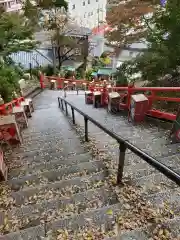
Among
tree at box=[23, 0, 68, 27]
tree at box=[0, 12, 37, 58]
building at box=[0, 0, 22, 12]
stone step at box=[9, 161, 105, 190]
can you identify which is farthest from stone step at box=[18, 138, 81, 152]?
building at box=[0, 0, 22, 12]

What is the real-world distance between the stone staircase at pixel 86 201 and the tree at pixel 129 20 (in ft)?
24.6

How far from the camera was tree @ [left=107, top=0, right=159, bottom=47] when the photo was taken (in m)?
9.24

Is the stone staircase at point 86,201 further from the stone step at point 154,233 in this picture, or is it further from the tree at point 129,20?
the tree at point 129,20

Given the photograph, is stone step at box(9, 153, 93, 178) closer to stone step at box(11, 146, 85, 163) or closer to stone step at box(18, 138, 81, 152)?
stone step at box(11, 146, 85, 163)

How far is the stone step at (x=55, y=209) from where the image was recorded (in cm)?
244

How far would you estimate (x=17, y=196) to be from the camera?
2898mm

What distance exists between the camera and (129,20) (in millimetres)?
9977

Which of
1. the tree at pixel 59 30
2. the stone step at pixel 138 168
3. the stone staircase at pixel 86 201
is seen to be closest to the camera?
the stone staircase at pixel 86 201

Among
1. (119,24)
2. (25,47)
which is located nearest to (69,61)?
(25,47)

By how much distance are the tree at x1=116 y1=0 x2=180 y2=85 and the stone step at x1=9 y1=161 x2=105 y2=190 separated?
532 cm

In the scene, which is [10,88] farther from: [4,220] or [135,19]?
[4,220]

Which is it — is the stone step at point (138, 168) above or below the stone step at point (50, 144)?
above

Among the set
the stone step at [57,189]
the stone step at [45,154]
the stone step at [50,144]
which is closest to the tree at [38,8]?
the stone step at [50,144]

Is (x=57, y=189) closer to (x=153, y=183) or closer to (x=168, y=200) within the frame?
(x=153, y=183)
